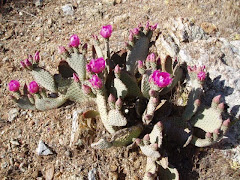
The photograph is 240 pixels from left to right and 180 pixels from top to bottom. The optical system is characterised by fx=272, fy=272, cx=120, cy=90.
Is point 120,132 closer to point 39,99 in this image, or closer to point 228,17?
point 39,99

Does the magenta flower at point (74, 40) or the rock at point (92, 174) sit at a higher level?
the magenta flower at point (74, 40)

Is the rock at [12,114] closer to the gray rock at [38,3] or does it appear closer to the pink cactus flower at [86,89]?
the pink cactus flower at [86,89]

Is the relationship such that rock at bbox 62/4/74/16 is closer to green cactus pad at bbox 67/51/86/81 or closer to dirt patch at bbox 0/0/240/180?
dirt patch at bbox 0/0/240/180

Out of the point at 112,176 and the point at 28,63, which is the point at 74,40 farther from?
the point at 112,176

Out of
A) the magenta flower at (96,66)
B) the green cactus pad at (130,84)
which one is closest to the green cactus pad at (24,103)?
the magenta flower at (96,66)

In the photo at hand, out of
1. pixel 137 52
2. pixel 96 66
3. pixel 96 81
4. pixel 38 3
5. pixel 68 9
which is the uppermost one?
pixel 38 3

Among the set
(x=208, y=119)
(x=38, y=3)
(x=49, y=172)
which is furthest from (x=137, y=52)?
(x=38, y=3)

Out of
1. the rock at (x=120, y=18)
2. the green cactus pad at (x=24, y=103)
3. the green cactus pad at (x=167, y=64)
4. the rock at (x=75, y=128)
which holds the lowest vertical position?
the rock at (x=75, y=128)
